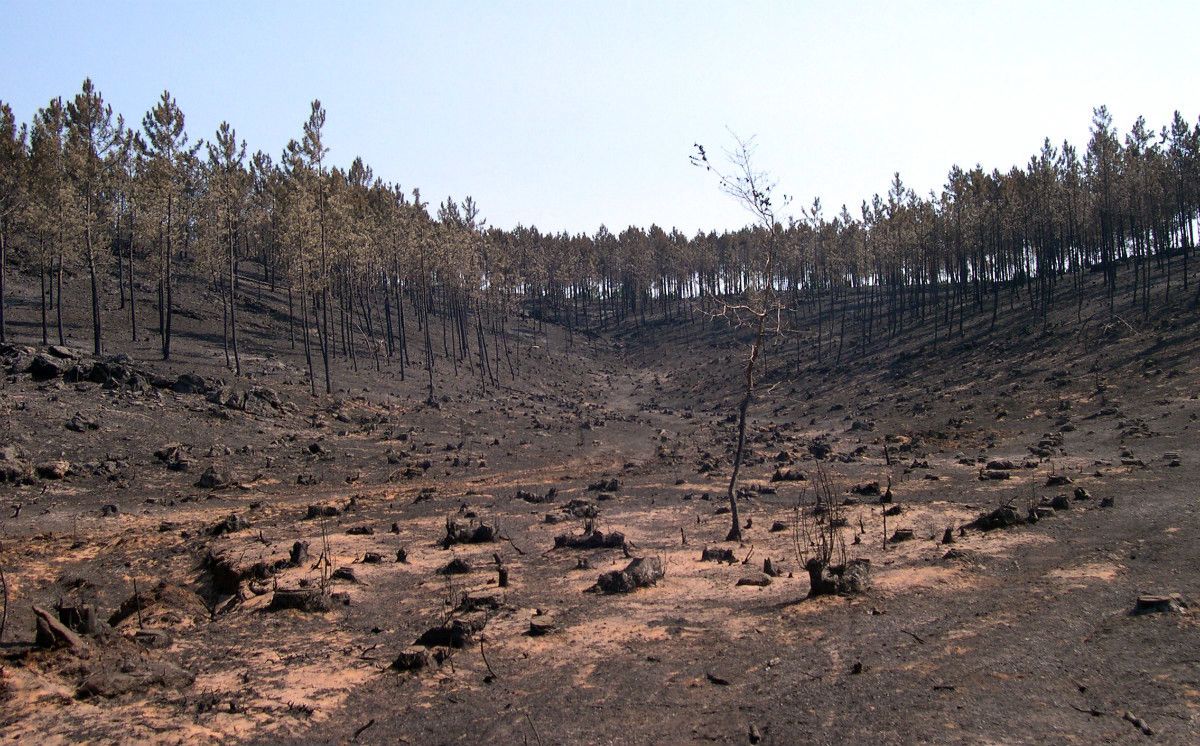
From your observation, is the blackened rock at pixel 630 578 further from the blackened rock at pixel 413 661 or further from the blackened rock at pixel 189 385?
the blackened rock at pixel 189 385

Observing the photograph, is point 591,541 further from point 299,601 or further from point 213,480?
point 213,480

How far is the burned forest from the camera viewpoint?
9.52m

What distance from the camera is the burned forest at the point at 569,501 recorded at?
9.52m

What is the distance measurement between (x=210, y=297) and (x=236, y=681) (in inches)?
2507

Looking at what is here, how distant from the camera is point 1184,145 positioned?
57.6 m

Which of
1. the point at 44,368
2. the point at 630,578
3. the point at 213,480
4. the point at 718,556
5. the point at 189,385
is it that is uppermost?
the point at 44,368

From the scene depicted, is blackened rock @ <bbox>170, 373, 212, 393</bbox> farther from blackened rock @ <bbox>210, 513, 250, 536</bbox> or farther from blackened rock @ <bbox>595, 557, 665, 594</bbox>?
blackened rock @ <bbox>595, 557, 665, 594</bbox>

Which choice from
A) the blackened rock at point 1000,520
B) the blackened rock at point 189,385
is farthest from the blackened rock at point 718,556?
the blackened rock at point 189,385

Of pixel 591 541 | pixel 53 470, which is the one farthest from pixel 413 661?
pixel 53 470

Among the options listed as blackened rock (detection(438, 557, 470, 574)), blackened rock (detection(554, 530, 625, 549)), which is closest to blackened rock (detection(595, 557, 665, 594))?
blackened rock (detection(438, 557, 470, 574))

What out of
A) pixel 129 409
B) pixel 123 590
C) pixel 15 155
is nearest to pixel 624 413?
pixel 129 409

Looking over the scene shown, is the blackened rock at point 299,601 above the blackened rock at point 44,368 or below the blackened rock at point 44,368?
below

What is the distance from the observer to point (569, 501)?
2628 centimetres

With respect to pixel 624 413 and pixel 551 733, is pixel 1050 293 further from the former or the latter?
pixel 551 733
